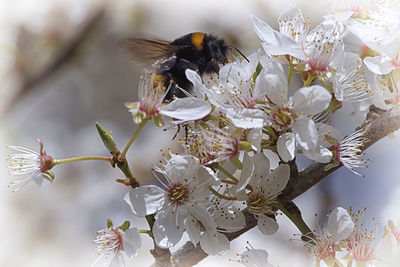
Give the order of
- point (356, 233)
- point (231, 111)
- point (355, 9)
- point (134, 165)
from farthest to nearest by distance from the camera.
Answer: point (134, 165)
point (355, 9)
point (356, 233)
point (231, 111)

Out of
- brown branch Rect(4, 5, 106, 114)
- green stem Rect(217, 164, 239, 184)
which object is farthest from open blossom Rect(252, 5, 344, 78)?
brown branch Rect(4, 5, 106, 114)

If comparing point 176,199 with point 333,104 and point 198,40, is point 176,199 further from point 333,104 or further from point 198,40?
point 198,40

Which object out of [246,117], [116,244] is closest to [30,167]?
[116,244]

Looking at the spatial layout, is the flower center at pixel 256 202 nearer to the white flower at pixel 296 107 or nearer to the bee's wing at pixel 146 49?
the white flower at pixel 296 107

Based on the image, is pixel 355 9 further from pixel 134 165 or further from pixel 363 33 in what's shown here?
pixel 134 165

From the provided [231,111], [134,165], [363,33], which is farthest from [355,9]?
[134,165]
